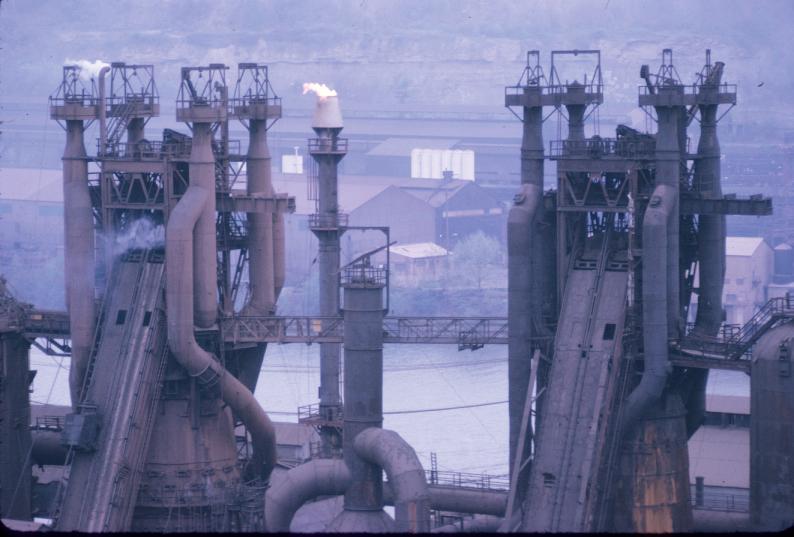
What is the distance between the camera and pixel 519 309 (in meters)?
18.5

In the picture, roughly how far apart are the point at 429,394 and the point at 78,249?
21194 mm

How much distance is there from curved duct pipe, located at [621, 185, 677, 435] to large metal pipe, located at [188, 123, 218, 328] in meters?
5.12

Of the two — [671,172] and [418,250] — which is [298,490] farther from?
[418,250]

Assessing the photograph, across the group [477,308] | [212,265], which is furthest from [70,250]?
[477,308]

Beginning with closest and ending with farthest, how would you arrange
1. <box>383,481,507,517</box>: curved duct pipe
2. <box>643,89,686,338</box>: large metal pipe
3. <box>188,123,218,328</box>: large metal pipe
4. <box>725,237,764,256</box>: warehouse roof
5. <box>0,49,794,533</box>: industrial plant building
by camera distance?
<box>0,49,794,533</box>: industrial plant building → <box>643,89,686,338</box>: large metal pipe → <box>383,481,507,517</box>: curved duct pipe → <box>188,123,218,328</box>: large metal pipe → <box>725,237,764,256</box>: warehouse roof

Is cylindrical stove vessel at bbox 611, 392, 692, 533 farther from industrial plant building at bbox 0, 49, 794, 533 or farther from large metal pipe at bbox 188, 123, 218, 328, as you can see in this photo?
large metal pipe at bbox 188, 123, 218, 328

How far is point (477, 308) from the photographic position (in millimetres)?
55875

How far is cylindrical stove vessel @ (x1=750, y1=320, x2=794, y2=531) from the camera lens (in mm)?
16312

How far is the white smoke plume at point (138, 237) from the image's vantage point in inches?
789

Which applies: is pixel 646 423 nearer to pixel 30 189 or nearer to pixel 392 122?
pixel 30 189

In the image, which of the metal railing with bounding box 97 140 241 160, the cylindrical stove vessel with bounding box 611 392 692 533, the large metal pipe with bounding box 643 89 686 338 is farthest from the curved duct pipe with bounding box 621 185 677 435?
the metal railing with bounding box 97 140 241 160

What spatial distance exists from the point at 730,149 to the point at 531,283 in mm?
45183

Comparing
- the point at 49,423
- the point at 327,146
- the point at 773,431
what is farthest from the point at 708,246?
the point at 49,423

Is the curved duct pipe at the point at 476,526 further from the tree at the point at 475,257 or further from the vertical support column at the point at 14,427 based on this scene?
the tree at the point at 475,257
